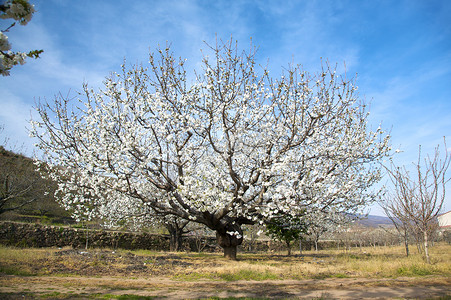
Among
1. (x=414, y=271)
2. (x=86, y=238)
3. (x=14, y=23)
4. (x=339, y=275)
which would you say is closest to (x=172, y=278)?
(x=339, y=275)

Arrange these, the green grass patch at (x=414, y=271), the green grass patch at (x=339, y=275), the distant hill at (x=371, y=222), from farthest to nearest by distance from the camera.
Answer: the distant hill at (x=371, y=222) → the green grass patch at (x=414, y=271) → the green grass patch at (x=339, y=275)

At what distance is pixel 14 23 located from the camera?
10.8 feet

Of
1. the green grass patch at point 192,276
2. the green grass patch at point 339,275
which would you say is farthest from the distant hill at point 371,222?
the green grass patch at point 192,276

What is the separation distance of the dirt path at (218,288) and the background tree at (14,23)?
4.86 meters

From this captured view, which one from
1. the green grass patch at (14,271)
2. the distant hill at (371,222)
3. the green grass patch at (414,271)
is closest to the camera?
the green grass patch at (14,271)

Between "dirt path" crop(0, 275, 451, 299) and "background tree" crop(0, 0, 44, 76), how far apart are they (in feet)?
15.9

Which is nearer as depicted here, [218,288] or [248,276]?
[218,288]

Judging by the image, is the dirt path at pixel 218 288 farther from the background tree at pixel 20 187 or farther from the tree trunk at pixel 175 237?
the tree trunk at pixel 175 237

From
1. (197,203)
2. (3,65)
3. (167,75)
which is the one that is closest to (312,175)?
(197,203)

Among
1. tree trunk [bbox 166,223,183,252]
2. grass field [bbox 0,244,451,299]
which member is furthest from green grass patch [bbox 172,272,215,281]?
tree trunk [bbox 166,223,183,252]

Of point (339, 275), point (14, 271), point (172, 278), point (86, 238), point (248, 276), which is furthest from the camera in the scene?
point (86, 238)

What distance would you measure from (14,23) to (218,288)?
24.7 feet

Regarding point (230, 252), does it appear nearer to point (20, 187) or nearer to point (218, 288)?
point (218, 288)

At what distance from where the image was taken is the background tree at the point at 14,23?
314 centimetres
